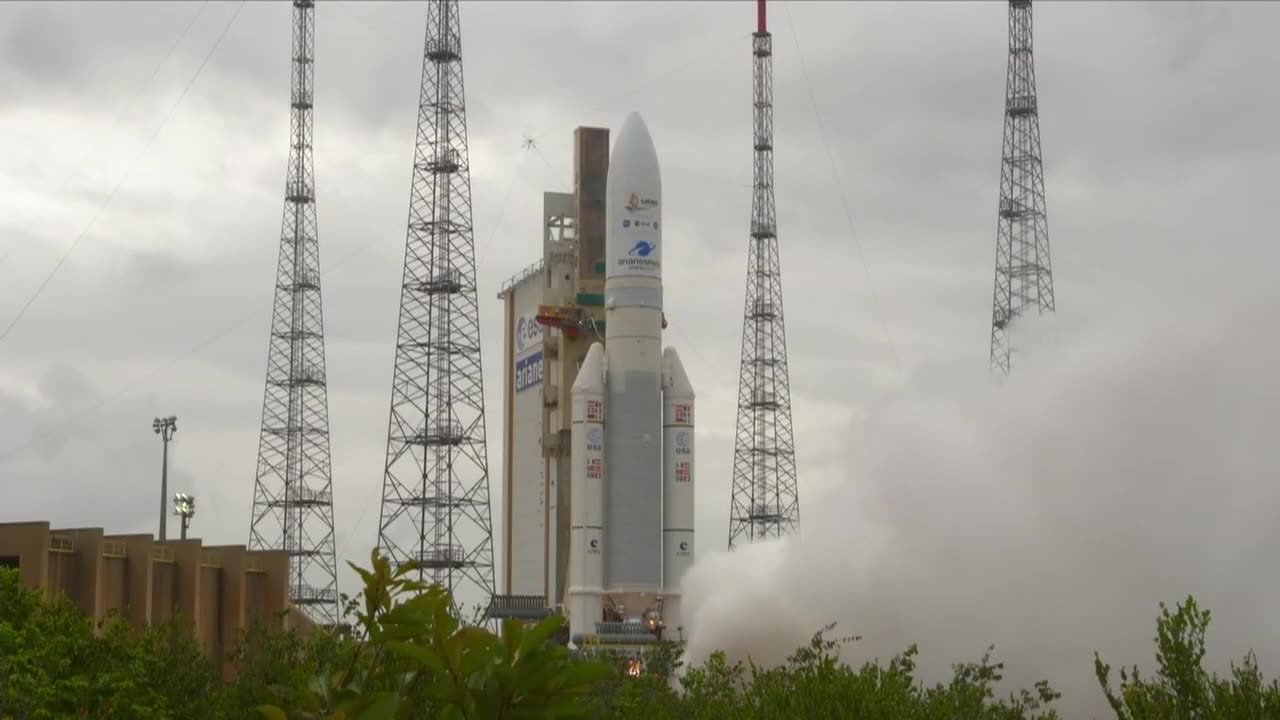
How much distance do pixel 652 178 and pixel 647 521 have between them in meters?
10.4

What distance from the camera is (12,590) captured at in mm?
33906

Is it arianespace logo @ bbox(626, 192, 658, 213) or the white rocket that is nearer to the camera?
the white rocket

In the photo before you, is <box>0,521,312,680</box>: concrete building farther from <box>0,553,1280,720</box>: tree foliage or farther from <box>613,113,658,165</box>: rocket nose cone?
<box>613,113,658,165</box>: rocket nose cone

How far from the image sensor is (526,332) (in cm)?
6341

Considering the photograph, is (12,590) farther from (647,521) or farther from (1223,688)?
(1223,688)

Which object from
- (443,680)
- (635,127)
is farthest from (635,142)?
(443,680)

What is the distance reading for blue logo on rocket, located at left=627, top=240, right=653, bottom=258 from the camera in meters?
50.9

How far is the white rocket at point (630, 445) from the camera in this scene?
50625mm

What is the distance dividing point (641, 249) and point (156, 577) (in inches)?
669

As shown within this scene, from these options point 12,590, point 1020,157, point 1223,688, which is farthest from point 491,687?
point 1020,157

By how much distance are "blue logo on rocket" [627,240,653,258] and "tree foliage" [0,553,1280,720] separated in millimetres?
12648

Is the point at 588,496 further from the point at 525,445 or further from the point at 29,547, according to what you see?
the point at 29,547

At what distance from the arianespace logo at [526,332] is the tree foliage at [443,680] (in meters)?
17.9

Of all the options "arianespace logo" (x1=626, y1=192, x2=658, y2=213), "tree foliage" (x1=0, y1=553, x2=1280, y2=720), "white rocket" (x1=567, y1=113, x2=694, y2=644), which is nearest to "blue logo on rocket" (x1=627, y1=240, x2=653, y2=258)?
"white rocket" (x1=567, y1=113, x2=694, y2=644)
